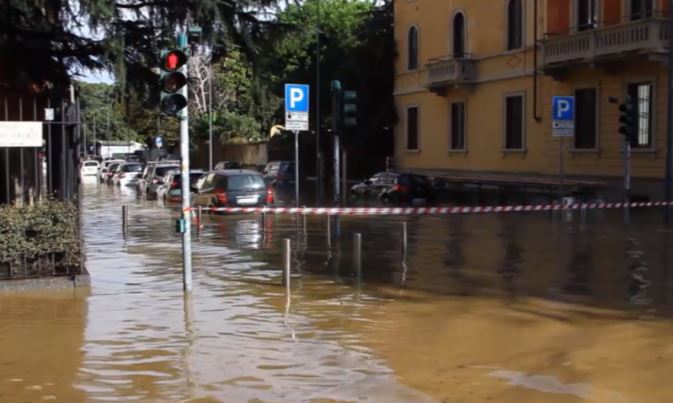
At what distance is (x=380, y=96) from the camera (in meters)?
47.2

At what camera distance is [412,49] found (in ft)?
144

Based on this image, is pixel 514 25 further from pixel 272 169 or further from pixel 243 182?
pixel 272 169

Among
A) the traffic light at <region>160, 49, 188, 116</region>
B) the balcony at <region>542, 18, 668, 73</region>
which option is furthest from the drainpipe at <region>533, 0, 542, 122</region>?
the traffic light at <region>160, 49, 188, 116</region>

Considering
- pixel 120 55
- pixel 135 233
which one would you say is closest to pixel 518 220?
pixel 135 233

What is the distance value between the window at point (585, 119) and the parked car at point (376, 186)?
7345mm

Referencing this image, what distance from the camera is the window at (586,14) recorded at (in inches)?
1217

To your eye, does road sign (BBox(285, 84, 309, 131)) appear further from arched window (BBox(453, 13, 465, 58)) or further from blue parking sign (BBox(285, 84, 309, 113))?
arched window (BBox(453, 13, 465, 58))

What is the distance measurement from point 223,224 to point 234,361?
15552 millimetres

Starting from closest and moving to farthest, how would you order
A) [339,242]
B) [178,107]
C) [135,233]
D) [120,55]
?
[178,107] < [120,55] < [339,242] < [135,233]

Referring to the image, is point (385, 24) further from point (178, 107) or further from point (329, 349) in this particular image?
point (329, 349)

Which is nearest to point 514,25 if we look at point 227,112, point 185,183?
point 185,183

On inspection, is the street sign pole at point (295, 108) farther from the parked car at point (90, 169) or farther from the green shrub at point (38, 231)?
the parked car at point (90, 169)

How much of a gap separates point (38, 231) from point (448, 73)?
99.1ft

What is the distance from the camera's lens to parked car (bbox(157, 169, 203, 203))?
105ft
